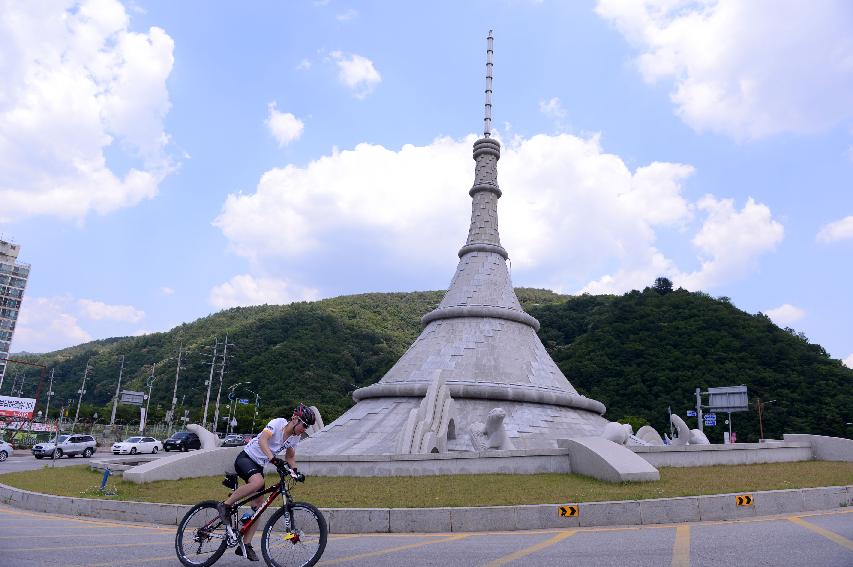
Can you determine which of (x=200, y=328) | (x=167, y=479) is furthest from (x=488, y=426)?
(x=200, y=328)

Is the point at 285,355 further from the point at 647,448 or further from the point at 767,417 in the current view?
the point at 647,448

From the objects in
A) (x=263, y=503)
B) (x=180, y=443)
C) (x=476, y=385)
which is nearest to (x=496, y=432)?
(x=476, y=385)

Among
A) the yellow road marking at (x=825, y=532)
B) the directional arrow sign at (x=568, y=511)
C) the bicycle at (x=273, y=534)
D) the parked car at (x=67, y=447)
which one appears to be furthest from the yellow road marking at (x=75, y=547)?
the parked car at (x=67, y=447)

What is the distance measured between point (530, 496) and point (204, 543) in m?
6.73

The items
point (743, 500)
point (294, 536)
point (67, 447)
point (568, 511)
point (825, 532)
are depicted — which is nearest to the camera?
point (294, 536)

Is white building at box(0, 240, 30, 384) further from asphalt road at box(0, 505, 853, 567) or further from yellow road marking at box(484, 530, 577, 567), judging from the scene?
yellow road marking at box(484, 530, 577, 567)

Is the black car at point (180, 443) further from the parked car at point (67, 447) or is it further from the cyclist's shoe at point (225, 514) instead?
the cyclist's shoe at point (225, 514)

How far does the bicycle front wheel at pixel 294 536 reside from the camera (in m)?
6.31

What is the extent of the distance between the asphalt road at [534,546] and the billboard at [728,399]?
32.2 meters

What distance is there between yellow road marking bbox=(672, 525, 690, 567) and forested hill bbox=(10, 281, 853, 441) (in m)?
39.9

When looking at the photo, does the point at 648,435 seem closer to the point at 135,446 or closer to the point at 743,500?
the point at 743,500

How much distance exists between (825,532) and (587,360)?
49.8 metres

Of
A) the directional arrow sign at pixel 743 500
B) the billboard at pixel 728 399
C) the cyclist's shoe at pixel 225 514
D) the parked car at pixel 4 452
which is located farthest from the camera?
the billboard at pixel 728 399

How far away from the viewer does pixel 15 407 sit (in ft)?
155
